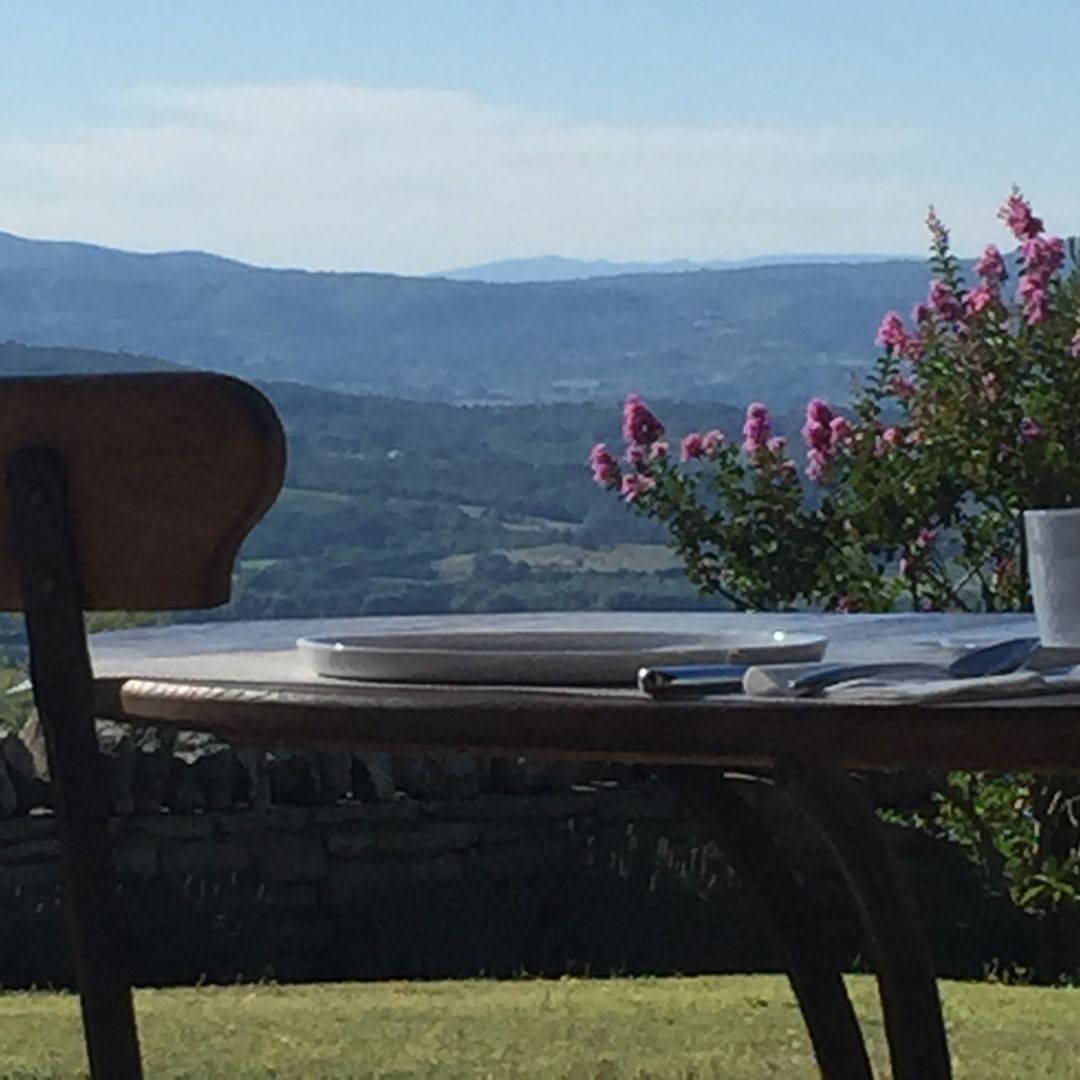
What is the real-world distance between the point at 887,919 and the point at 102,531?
1025mm

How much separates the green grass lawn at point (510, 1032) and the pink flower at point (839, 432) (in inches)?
67.2

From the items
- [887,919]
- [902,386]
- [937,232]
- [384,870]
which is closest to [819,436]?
[902,386]

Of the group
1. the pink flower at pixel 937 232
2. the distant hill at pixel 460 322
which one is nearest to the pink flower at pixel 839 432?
the pink flower at pixel 937 232

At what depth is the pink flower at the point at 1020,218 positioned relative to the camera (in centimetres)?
651

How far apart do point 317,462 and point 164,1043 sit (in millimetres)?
22031

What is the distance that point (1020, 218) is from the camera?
6.54m

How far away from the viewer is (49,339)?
4159 cm

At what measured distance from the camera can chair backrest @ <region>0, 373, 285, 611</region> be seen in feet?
4.79

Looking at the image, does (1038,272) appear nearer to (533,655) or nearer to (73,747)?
(533,655)

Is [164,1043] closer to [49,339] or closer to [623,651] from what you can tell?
[623,651]

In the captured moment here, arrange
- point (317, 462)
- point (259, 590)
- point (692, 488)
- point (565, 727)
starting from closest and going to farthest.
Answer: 1. point (565, 727)
2. point (692, 488)
3. point (259, 590)
4. point (317, 462)

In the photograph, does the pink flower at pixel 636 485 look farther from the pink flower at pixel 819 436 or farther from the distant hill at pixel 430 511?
the distant hill at pixel 430 511

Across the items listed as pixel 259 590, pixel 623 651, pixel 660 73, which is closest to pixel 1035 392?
pixel 623 651

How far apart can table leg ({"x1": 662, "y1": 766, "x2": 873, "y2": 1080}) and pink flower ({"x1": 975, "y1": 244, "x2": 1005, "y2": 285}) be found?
4000mm
